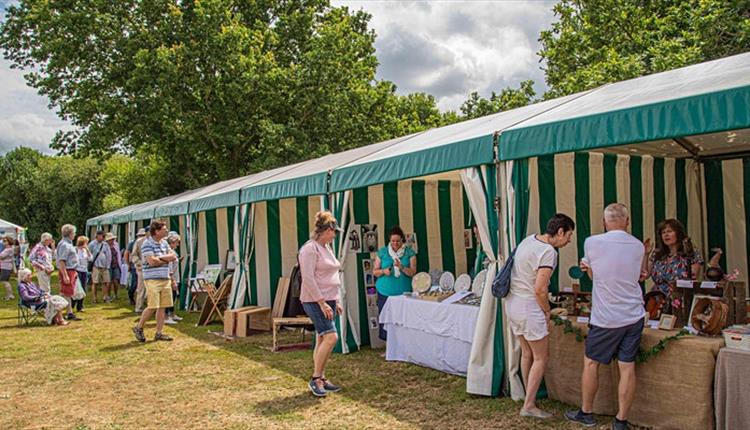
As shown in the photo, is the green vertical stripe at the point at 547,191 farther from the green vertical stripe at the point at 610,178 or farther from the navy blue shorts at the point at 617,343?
the navy blue shorts at the point at 617,343

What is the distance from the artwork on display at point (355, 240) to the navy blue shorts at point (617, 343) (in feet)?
11.1

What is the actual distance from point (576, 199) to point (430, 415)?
2502 millimetres

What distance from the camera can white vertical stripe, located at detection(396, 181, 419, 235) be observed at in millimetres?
7199

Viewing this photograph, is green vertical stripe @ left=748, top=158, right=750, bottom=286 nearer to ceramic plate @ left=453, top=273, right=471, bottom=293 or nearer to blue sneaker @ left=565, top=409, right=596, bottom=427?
ceramic plate @ left=453, top=273, right=471, bottom=293

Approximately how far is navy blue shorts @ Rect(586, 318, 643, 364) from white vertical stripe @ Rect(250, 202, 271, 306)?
19.3 ft

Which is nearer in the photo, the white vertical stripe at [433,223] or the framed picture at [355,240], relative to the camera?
the framed picture at [355,240]

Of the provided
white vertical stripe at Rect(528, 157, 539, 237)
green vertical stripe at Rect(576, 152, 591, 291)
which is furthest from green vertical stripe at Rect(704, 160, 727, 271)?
white vertical stripe at Rect(528, 157, 539, 237)

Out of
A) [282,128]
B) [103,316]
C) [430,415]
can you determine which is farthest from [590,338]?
[282,128]

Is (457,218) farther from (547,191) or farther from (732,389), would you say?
(732,389)

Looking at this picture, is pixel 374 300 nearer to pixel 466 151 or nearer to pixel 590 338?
pixel 466 151

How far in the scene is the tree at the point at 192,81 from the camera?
1627cm

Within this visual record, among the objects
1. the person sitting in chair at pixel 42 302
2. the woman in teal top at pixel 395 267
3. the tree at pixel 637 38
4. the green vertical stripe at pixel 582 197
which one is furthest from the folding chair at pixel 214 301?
the tree at pixel 637 38

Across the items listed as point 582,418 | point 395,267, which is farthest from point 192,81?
point 582,418

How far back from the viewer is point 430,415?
4219mm
